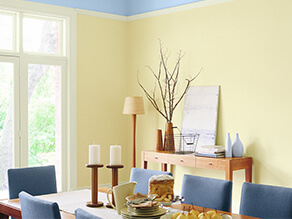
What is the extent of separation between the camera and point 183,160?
5.15 metres

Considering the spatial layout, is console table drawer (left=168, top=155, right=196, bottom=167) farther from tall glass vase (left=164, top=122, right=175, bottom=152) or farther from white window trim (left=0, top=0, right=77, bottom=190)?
white window trim (left=0, top=0, right=77, bottom=190)

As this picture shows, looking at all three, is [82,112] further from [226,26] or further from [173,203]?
[173,203]

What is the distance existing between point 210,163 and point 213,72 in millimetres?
1170

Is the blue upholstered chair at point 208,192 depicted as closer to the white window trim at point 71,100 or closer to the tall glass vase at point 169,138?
the tall glass vase at point 169,138

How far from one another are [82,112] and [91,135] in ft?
1.16

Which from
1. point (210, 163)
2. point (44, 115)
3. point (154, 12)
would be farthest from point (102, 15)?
point (210, 163)

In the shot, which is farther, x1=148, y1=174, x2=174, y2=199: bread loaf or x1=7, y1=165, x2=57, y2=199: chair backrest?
x1=7, y1=165, x2=57, y2=199: chair backrest

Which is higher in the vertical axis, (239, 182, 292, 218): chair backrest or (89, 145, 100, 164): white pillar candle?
(89, 145, 100, 164): white pillar candle

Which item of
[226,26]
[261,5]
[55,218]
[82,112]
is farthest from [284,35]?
[55,218]

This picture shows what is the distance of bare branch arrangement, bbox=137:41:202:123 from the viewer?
5730mm

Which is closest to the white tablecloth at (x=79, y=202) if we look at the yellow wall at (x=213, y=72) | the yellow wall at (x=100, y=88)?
the yellow wall at (x=213, y=72)

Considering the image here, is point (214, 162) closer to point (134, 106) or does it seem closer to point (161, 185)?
point (134, 106)

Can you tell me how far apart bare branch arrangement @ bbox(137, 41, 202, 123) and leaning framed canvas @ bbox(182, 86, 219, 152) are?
15 centimetres

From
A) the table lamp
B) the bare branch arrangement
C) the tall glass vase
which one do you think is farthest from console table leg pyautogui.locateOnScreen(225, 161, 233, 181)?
the table lamp
